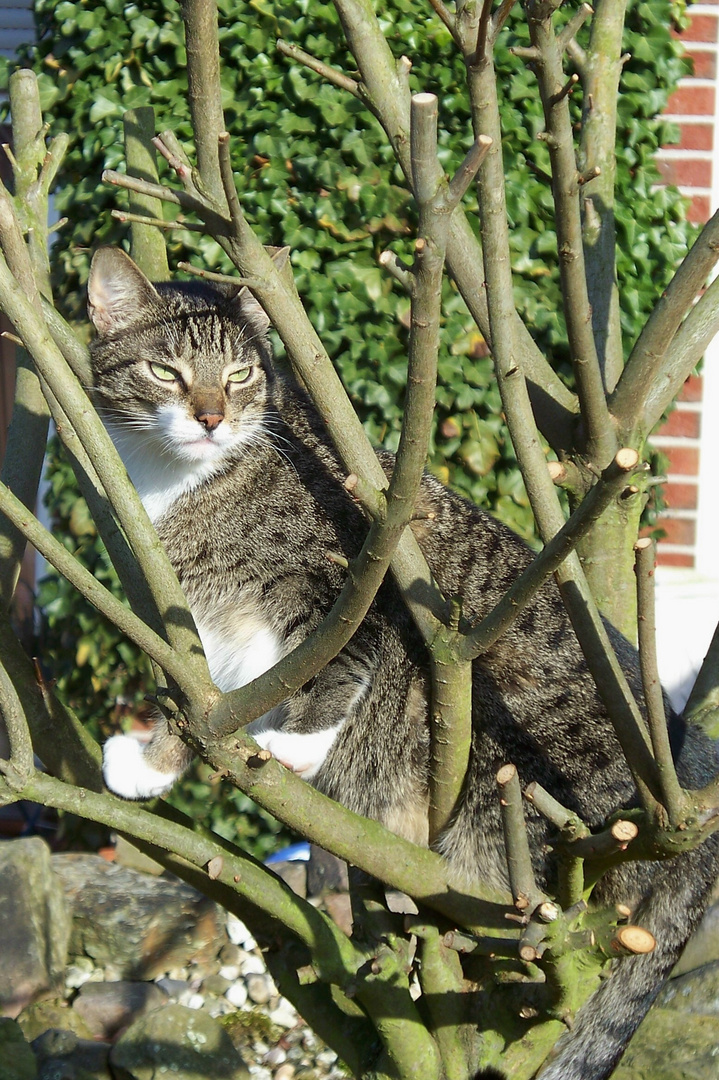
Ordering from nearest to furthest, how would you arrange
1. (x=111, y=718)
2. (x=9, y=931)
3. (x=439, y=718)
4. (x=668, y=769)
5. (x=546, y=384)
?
1. (x=668, y=769)
2. (x=439, y=718)
3. (x=546, y=384)
4. (x=9, y=931)
5. (x=111, y=718)

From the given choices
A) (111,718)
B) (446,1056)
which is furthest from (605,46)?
(111,718)

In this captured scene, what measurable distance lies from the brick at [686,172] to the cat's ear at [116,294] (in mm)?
2648

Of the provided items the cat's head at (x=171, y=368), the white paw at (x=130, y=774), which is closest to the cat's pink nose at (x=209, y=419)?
the cat's head at (x=171, y=368)

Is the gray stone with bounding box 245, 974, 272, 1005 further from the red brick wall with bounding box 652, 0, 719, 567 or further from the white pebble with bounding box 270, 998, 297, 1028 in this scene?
the red brick wall with bounding box 652, 0, 719, 567

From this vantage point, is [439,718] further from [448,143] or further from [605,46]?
[448,143]

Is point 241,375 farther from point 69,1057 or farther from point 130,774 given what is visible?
point 69,1057

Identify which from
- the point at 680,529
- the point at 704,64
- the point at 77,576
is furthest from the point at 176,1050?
the point at 704,64

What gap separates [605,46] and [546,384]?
774mm

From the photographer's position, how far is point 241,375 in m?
2.72

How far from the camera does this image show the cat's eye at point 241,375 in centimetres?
270

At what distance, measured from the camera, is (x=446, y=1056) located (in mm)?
2160

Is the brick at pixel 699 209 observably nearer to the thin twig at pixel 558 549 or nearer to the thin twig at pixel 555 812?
the thin twig at pixel 558 549

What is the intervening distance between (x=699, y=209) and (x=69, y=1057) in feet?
12.8

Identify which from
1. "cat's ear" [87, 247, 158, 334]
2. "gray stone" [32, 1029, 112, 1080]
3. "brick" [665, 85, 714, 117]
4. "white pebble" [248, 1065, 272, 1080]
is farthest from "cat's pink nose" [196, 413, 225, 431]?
"brick" [665, 85, 714, 117]
